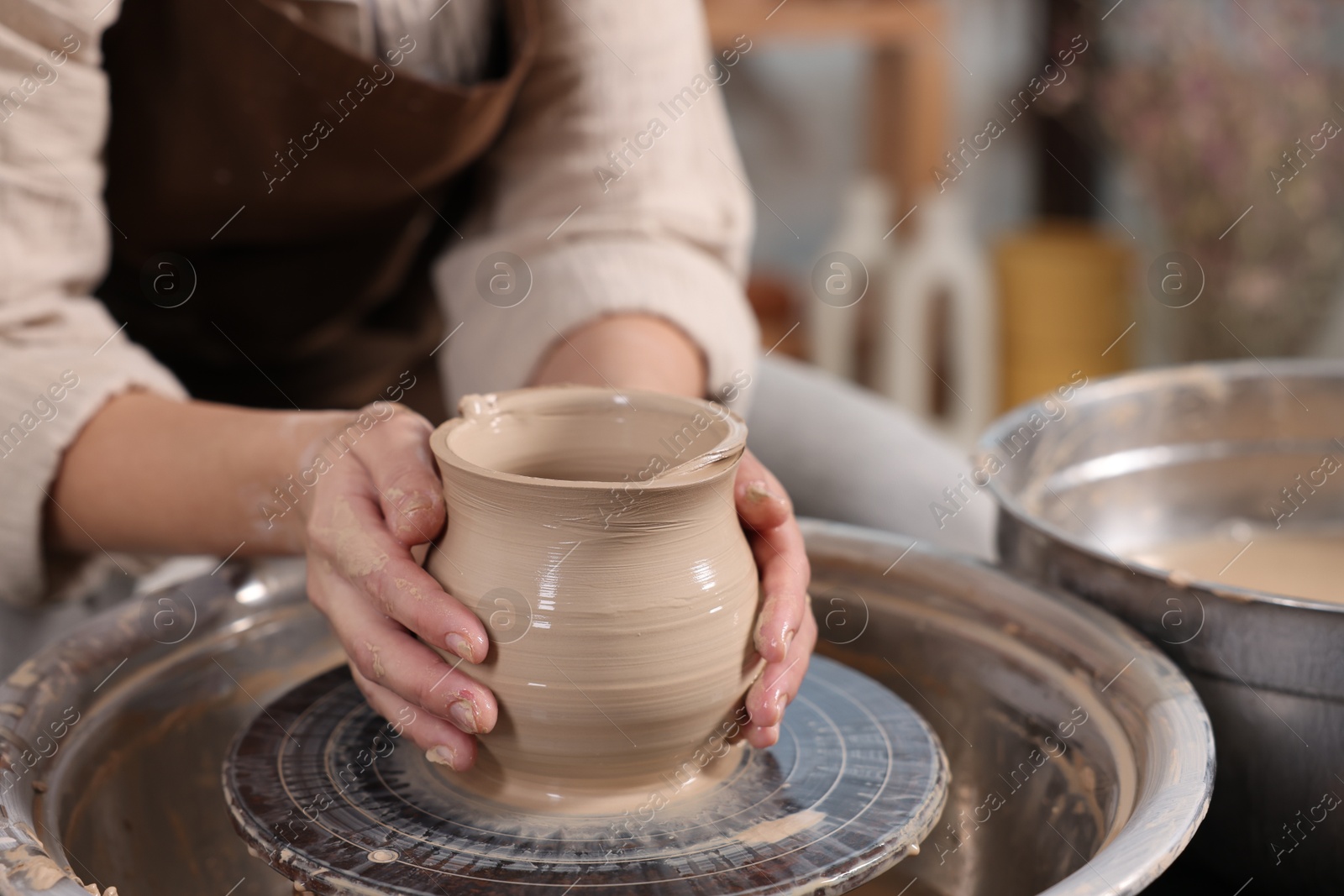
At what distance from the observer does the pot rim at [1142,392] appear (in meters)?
0.62

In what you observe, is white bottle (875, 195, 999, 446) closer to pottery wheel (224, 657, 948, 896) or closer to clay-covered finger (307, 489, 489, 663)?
pottery wheel (224, 657, 948, 896)

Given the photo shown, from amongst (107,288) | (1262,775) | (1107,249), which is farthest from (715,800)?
(1107,249)

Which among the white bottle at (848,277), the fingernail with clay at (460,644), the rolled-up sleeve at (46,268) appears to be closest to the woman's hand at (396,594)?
the fingernail with clay at (460,644)

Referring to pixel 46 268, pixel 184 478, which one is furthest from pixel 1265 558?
pixel 46 268

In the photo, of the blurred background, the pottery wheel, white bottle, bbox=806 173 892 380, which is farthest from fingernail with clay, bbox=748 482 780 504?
white bottle, bbox=806 173 892 380

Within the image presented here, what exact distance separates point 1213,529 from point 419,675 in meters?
0.76

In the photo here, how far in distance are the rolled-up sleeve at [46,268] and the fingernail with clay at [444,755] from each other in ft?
1.10

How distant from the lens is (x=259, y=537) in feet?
2.40

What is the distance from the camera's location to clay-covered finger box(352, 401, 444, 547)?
0.59 m

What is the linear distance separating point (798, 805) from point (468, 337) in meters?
0.51

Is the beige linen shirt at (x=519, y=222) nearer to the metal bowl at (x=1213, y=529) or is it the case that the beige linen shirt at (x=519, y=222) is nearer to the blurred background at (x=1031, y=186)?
the metal bowl at (x=1213, y=529)

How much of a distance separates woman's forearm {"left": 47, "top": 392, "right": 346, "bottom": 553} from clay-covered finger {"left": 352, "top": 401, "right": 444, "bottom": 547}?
0.21ft

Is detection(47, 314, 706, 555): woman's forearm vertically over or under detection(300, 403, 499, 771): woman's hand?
under

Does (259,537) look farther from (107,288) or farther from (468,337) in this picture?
(107,288)
